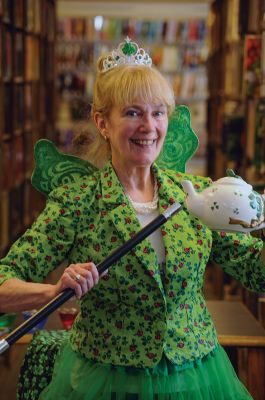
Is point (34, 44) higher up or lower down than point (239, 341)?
higher up

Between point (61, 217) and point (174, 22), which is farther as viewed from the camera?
point (174, 22)

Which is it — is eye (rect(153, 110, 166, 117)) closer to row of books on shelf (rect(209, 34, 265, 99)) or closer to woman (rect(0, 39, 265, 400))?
woman (rect(0, 39, 265, 400))

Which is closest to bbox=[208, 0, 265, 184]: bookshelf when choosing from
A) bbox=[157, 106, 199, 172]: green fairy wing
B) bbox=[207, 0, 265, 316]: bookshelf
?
bbox=[207, 0, 265, 316]: bookshelf

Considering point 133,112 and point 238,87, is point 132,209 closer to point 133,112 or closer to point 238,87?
point 133,112

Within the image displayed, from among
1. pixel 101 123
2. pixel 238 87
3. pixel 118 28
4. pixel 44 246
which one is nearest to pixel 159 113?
pixel 101 123

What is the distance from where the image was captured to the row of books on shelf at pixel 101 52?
9.81 metres

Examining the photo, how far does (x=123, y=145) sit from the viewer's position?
5.93 ft

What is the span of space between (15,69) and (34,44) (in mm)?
1243

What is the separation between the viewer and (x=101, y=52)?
32.1 ft

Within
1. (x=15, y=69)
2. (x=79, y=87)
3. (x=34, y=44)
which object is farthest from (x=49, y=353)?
(x=79, y=87)

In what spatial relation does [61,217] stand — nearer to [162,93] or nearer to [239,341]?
[162,93]

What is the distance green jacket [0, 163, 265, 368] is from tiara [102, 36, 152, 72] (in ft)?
0.81

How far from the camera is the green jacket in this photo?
5.74 feet

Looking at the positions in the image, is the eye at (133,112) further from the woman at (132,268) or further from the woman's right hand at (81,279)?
the woman's right hand at (81,279)
